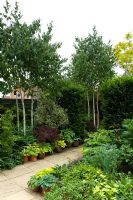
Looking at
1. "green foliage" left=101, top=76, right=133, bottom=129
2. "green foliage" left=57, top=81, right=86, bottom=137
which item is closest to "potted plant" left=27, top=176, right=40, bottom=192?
"green foliage" left=101, top=76, right=133, bottom=129

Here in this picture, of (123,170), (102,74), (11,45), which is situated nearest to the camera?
(123,170)

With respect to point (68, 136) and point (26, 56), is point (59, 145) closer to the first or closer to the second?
point (68, 136)

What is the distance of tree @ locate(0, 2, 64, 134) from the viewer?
817 cm

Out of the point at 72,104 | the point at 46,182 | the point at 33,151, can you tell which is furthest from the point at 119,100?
the point at 46,182

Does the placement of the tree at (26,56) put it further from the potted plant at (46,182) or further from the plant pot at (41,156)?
the potted plant at (46,182)

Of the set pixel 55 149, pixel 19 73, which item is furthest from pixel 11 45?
pixel 55 149

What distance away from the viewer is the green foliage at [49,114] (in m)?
8.87

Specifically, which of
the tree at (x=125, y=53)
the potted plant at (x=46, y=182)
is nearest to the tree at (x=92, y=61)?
the potted plant at (x=46, y=182)

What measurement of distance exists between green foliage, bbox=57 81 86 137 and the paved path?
1.39 meters

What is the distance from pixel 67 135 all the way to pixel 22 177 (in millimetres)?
3299

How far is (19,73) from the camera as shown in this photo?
8.49 meters

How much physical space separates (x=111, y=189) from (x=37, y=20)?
6.21 metres

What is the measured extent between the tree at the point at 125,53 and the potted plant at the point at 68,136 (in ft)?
39.9

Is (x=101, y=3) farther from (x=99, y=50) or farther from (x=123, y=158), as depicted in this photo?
(x=123, y=158)
